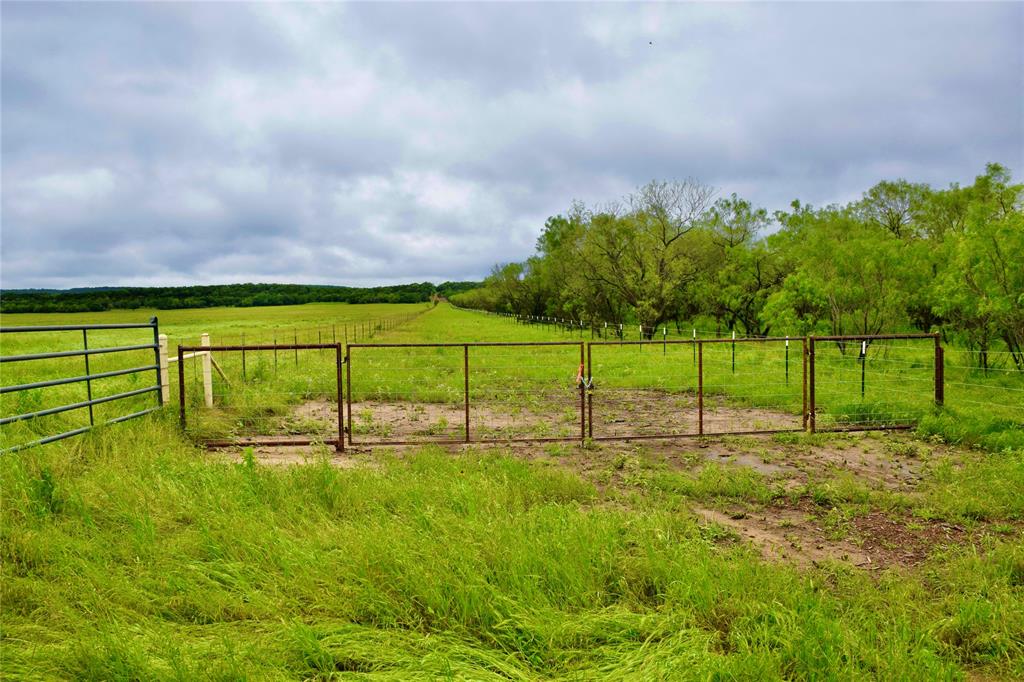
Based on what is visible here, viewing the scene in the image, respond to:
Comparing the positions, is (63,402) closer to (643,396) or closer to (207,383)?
(207,383)

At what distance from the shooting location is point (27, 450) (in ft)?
21.5

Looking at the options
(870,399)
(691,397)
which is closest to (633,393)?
(691,397)

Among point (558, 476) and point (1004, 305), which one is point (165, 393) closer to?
point (558, 476)

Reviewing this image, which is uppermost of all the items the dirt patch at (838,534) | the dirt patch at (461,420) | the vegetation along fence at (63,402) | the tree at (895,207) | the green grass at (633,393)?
the tree at (895,207)

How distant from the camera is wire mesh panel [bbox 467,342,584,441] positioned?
32.5ft

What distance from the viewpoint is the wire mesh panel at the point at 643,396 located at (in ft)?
33.8

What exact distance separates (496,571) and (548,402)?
9.10 m

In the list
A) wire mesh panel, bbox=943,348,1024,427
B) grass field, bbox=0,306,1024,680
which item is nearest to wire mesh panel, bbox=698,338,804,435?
wire mesh panel, bbox=943,348,1024,427

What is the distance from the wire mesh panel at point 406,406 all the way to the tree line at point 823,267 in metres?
14.0

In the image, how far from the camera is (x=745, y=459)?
8273 millimetres

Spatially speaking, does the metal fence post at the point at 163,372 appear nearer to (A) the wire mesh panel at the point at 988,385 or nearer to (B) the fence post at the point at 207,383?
(B) the fence post at the point at 207,383

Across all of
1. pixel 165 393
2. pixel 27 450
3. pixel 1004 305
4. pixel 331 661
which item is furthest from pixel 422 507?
pixel 1004 305

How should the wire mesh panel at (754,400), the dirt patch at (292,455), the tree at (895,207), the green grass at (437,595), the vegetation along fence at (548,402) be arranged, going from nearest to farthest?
the green grass at (437,595), the dirt patch at (292,455), the vegetation along fence at (548,402), the wire mesh panel at (754,400), the tree at (895,207)

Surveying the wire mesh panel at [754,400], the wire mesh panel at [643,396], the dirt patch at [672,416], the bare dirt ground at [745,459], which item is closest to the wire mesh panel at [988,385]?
the wire mesh panel at [754,400]
